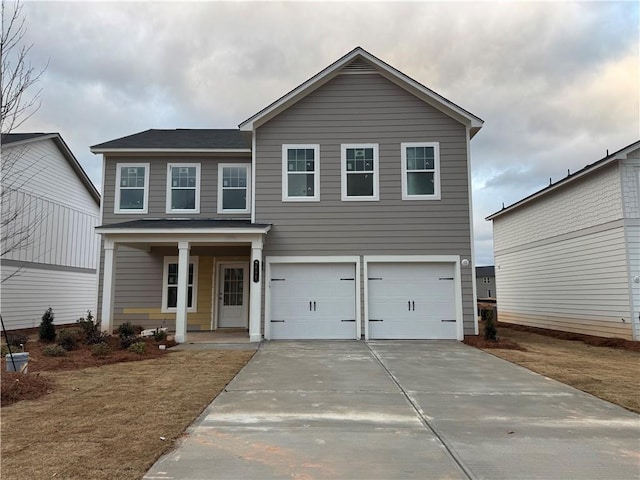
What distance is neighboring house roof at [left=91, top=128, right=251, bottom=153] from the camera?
13.9m

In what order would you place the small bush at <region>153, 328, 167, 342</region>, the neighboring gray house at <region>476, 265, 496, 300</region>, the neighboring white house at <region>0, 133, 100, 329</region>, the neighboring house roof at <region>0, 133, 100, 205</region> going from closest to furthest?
the small bush at <region>153, 328, 167, 342</region>, the neighboring white house at <region>0, 133, 100, 329</region>, the neighboring house roof at <region>0, 133, 100, 205</region>, the neighboring gray house at <region>476, 265, 496, 300</region>

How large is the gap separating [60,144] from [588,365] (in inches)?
752

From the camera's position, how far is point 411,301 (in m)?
12.3

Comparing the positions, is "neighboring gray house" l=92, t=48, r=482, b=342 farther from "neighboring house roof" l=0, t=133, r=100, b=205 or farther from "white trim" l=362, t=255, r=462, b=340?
"neighboring house roof" l=0, t=133, r=100, b=205

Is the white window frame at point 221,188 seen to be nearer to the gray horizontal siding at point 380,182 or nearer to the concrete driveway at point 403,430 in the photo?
the gray horizontal siding at point 380,182

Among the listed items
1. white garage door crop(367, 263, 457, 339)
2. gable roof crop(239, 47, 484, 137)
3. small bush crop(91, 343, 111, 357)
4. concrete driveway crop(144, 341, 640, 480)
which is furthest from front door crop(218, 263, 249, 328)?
concrete driveway crop(144, 341, 640, 480)

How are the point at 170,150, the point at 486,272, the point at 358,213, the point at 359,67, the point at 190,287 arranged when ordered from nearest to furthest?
the point at 358,213 → the point at 359,67 → the point at 170,150 → the point at 190,287 → the point at 486,272

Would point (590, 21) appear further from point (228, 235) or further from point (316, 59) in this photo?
point (228, 235)

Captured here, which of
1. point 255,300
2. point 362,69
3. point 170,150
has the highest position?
point 362,69

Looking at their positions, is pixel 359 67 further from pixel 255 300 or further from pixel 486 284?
pixel 486 284

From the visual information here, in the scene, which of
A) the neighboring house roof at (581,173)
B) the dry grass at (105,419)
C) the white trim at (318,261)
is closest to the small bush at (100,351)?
the dry grass at (105,419)

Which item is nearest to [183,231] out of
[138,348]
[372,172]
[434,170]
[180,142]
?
[138,348]

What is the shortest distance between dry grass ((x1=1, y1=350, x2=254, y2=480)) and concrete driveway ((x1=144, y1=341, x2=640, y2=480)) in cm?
26

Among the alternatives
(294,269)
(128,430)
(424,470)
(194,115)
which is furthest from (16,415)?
(194,115)
